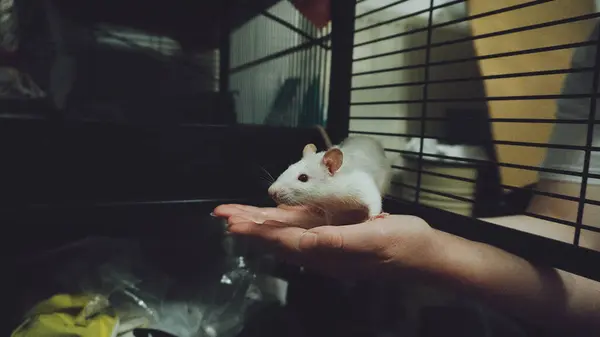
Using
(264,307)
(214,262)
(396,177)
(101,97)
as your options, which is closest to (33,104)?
(101,97)

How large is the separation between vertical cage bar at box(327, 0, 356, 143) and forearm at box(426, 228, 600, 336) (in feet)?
1.92

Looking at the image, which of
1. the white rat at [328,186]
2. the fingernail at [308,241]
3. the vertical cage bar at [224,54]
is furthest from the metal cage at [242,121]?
the fingernail at [308,241]

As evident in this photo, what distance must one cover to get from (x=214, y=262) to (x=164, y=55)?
575 mm

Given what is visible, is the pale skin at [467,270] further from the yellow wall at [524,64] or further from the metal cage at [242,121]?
the yellow wall at [524,64]

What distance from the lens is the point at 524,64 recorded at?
1024 mm

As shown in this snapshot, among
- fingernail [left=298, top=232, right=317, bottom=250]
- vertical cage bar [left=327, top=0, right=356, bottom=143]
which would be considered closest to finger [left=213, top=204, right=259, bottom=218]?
fingernail [left=298, top=232, right=317, bottom=250]

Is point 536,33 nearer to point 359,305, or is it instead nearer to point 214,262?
point 359,305

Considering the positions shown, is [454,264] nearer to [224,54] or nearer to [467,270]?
[467,270]

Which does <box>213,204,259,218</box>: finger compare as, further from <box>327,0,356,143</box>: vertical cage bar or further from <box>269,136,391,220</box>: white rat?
<box>327,0,356,143</box>: vertical cage bar

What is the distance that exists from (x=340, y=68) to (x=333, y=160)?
1.61 feet

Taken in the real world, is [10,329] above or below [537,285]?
below

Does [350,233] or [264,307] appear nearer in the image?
[350,233]

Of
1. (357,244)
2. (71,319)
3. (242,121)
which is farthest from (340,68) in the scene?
(71,319)

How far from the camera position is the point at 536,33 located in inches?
36.8
